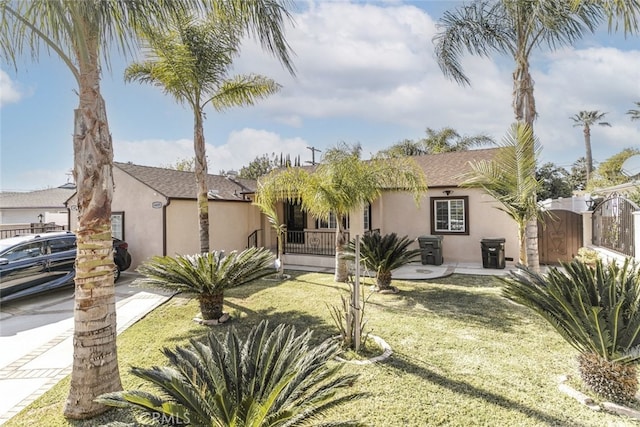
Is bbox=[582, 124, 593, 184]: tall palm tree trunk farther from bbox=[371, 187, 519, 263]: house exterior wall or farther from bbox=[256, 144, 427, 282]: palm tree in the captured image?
bbox=[256, 144, 427, 282]: palm tree

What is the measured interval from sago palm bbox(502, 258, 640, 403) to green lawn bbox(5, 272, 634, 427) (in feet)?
1.56

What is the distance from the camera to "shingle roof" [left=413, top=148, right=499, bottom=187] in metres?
13.4

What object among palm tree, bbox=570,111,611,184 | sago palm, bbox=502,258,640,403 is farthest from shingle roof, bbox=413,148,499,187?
palm tree, bbox=570,111,611,184

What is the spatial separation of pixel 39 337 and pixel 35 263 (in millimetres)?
3561

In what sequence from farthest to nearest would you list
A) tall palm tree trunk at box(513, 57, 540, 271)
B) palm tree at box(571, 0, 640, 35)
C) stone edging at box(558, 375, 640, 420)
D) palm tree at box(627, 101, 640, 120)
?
1. palm tree at box(627, 101, 640, 120)
2. tall palm tree trunk at box(513, 57, 540, 271)
3. palm tree at box(571, 0, 640, 35)
4. stone edging at box(558, 375, 640, 420)

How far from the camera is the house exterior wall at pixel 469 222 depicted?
1256cm

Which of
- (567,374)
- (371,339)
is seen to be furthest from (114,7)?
(567,374)

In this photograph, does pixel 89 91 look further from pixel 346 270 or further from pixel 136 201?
pixel 136 201

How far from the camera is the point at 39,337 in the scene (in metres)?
6.58

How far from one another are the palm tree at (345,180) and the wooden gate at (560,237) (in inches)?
246

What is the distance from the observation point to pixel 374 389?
432 cm

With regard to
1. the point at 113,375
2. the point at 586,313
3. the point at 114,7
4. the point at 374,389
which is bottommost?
the point at 374,389

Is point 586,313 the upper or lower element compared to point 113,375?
upper

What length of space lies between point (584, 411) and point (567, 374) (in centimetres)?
97
